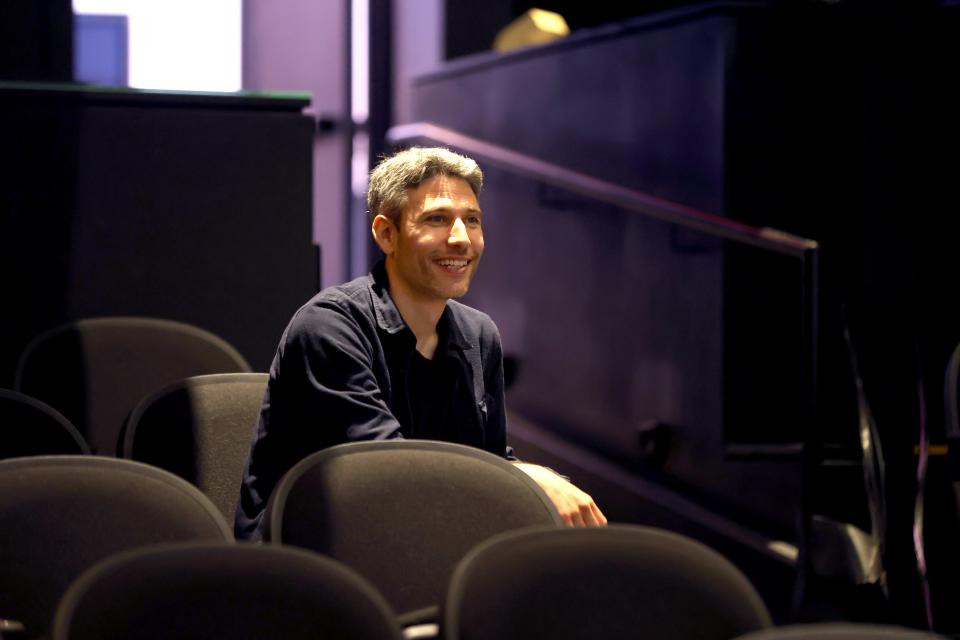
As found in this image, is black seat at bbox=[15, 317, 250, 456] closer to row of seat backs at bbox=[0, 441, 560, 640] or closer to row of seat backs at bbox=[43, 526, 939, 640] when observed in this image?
row of seat backs at bbox=[0, 441, 560, 640]

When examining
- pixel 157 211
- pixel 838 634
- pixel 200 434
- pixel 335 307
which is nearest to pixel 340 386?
pixel 335 307

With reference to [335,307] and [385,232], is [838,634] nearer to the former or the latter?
[335,307]

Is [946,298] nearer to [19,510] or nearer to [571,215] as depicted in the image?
[571,215]

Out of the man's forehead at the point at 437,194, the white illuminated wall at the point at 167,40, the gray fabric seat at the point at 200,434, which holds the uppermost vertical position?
the white illuminated wall at the point at 167,40

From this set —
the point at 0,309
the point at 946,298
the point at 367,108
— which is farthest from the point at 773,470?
the point at 367,108

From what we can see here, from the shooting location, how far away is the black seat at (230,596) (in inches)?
58.2

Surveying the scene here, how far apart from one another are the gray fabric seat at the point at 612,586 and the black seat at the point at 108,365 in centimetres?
157

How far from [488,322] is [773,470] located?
191cm

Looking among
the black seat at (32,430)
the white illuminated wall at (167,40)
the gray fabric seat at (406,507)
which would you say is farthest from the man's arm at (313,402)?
the white illuminated wall at (167,40)

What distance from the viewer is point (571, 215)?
517 centimetres

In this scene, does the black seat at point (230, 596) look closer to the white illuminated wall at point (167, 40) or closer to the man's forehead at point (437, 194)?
the man's forehead at point (437, 194)

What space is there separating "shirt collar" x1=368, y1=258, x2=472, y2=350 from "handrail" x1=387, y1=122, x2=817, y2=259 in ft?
5.55

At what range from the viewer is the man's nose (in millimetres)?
2381

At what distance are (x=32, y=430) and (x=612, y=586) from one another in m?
1.31
